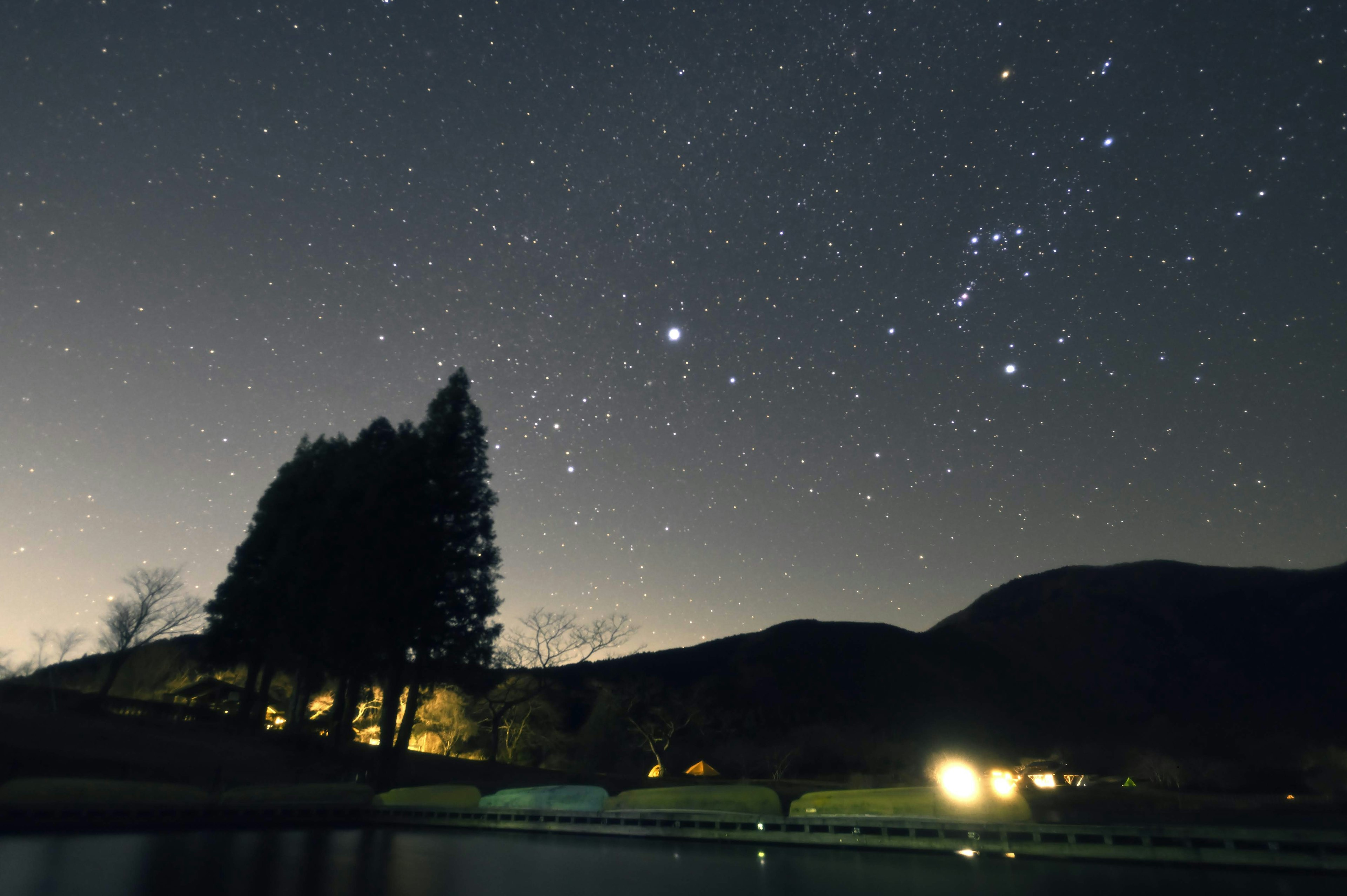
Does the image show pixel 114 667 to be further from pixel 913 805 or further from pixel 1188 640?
pixel 1188 640

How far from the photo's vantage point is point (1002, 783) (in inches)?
1087

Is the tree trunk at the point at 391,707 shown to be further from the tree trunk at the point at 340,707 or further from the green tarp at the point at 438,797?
the green tarp at the point at 438,797

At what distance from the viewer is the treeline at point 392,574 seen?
85.0ft

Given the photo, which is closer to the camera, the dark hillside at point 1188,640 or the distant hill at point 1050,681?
the distant hill at point 1050,681

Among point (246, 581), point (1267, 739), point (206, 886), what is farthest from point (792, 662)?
point (206, 886)

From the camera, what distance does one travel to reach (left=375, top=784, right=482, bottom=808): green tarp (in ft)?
61.9

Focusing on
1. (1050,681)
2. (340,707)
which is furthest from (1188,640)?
(340,707)

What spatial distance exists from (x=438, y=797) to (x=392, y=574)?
9.55 m

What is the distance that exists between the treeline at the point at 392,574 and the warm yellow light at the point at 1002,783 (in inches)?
803

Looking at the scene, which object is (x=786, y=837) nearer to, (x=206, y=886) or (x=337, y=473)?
(x=206, y=886)

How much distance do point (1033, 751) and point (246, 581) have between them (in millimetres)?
103130

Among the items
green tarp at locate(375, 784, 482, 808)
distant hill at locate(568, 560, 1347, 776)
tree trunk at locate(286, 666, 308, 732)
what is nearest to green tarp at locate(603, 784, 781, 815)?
green tarp at locate(375, 784, 482, 808)

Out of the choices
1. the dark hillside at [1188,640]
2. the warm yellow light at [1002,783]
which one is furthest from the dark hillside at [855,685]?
the warm yellow light at [1002,783]

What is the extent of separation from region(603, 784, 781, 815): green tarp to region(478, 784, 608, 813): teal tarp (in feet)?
3.85
